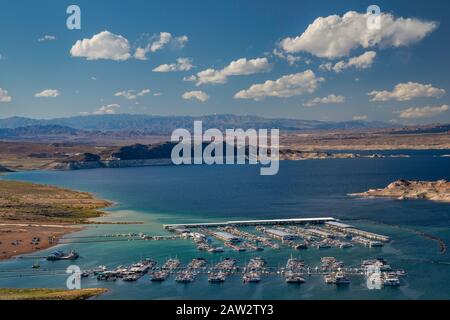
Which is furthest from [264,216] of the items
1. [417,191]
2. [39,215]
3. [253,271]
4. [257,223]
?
[253,271]

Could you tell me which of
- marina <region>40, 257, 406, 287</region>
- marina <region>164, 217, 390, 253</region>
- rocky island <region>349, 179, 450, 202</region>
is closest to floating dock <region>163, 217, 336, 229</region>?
marina <region>164, 217, 390, 253</region>

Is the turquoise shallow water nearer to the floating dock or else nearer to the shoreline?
the shoreline

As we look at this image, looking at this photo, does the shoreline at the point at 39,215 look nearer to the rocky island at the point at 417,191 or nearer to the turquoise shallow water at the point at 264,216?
the turquoise shallow water at the point at 264,216

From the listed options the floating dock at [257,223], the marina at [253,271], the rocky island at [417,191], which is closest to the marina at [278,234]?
the floating dock at [257,223]

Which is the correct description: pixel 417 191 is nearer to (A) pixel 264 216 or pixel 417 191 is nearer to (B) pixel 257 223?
(A) pixel 264 216
